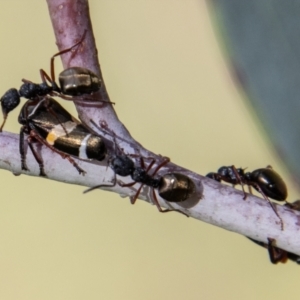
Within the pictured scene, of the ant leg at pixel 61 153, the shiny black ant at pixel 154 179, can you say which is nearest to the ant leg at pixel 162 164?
the shiny black ant at pixel 154 179

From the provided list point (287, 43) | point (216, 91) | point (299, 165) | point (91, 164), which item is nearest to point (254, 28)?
point (287, 43)

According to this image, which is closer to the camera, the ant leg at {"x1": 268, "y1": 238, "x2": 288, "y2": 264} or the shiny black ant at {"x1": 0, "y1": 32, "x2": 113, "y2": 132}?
the shiny black ant at {"x1": 0, "y1": 32, "x2": 113, "y2": 132}

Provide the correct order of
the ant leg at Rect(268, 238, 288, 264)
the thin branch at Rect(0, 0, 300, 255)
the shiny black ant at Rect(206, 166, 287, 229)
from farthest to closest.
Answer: the shiny black ant at Rect(206, 166, 287, 229), the ant leg at Rect(268, 238, 288, 264), the thin branch at Rect(0, 0, 300, 255)

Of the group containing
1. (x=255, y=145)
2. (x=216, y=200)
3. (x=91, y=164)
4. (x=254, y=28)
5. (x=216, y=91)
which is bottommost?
(x=255, y=145)

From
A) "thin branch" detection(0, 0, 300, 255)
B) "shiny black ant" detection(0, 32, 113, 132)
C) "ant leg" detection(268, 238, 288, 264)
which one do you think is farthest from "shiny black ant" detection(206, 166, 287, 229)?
"shiny black ant" detection(0, 32, 113, 132)

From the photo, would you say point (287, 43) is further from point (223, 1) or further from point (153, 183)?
point (153, 183)

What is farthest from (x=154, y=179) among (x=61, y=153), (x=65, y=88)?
(x=65, y=88)

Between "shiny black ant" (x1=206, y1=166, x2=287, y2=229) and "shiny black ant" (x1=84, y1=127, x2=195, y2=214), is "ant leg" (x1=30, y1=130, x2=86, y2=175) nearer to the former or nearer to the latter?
"shiny black ant" (x1=84, y1=127, x2=195, y2=214)

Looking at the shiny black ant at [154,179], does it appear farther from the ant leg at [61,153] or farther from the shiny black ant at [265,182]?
the shiny black ant at [265,182]

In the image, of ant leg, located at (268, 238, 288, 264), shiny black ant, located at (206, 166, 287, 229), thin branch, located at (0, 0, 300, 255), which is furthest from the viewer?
shiny black ant, located at (206, 166, 287, 229)
